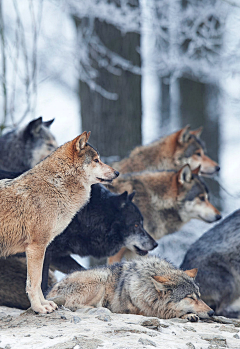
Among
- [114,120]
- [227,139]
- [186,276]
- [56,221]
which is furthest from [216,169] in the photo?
[227,139]

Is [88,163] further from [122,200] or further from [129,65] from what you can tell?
[129,65]

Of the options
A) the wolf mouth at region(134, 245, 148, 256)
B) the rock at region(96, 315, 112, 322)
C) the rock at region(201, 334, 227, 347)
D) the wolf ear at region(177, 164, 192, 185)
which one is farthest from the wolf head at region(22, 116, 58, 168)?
the rock at region(201, 334, 227, 347)

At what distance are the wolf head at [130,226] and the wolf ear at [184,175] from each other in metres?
1.54

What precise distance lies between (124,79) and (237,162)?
5583 millimetres

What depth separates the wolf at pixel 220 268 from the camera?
545cm

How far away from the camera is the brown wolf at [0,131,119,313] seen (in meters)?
3.83

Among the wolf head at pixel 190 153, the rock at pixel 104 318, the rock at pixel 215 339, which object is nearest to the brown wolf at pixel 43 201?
the rock at pixel 104 318

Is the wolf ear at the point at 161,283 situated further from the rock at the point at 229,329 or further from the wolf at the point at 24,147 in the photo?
the wolf at the point at 24,147

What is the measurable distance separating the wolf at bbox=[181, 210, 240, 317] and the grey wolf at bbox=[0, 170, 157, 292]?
2.49 ft

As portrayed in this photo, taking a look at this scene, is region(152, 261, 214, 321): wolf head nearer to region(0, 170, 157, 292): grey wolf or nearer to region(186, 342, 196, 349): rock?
region(186, 342, 196, 349): rock

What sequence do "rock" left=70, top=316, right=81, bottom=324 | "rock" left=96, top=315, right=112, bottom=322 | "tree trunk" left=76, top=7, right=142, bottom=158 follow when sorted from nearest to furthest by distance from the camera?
1. "rock" left=70, top=316, right=81, bottom=324
2. "rock" left=96, top=315, right=112, bottom=322
3. "tree trunk" left=76, top=7, right=142, bottom=158

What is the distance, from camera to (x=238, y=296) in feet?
18.0

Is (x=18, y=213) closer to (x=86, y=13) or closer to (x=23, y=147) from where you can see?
(x=23, y=147)

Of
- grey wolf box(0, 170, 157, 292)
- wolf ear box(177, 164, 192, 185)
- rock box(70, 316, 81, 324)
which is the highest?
wolf ear box(177, 164, 192, 185)
